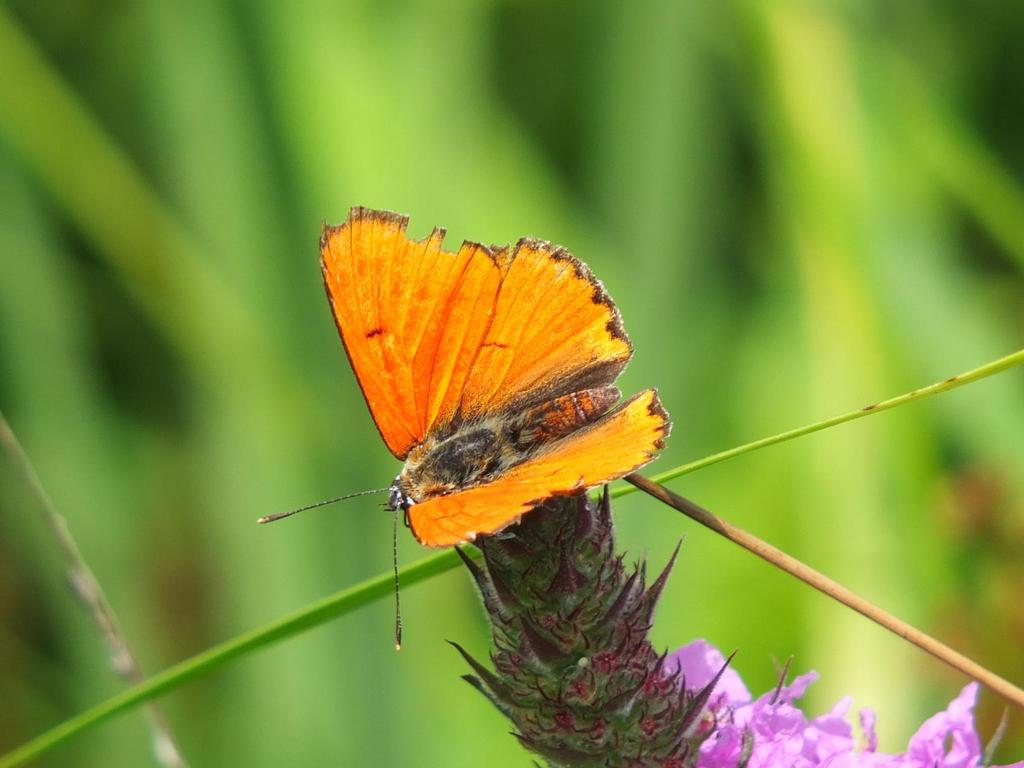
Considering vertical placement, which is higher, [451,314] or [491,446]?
[451,314]

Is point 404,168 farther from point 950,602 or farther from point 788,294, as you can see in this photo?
point 950,602

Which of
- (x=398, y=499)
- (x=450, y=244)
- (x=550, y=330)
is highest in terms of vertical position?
(x=450, y=244)

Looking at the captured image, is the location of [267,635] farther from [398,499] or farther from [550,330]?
[550,330]

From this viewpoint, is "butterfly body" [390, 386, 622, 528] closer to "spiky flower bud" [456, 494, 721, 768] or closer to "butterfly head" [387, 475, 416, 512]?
"butterfly head" [387, 475, 416, 512]

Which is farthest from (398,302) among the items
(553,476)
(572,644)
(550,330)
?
(572,644)

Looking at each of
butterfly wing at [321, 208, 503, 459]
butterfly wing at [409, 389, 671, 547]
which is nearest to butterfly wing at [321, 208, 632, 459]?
butterfly wing at [321, 208, 503, 459]

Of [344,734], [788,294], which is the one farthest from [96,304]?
[788,294]

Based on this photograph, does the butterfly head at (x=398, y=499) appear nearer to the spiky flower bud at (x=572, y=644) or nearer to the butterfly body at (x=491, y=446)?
the butterfly body at (x=491, y=446)
